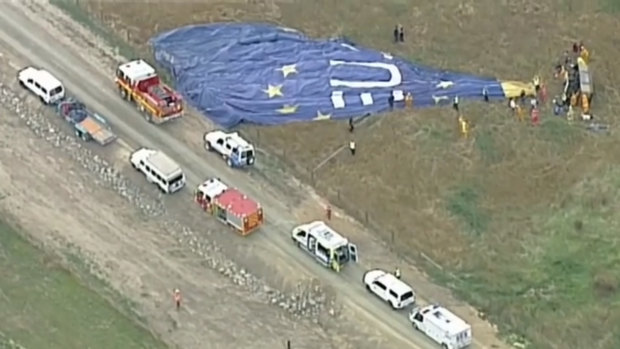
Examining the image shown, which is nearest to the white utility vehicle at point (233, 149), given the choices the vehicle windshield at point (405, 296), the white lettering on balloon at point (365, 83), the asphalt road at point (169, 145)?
the asphalt road at point (169, 145)

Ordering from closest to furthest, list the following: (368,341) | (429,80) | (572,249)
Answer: (368,341), (572,249), (429,80)

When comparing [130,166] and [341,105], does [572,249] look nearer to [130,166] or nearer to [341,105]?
[341,105]

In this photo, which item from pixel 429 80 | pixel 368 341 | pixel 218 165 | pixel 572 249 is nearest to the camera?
pixel 368 341

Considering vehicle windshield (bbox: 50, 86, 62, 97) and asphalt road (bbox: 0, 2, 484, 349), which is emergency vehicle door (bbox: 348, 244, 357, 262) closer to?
asphalt road (bbox: 0, 2, 484, 349)

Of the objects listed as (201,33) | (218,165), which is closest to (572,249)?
(218,165)

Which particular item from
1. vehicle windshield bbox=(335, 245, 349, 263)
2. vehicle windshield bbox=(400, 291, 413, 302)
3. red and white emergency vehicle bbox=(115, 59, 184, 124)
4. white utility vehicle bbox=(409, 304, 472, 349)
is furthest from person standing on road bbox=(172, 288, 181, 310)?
red and white emergency vehicle bbox=(115, 59, 184, 124)

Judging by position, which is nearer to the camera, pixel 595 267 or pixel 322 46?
pixel 595 267
